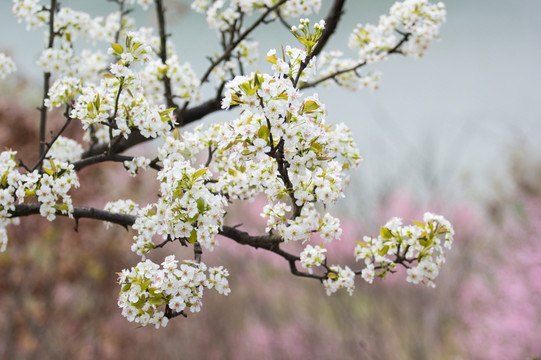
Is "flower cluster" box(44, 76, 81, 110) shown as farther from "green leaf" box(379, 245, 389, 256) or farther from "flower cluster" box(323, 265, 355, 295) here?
"green leaf" box(379, 245, 389, 256)

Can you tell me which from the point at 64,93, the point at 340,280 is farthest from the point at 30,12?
the point at 340,280

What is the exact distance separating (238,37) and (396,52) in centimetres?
127

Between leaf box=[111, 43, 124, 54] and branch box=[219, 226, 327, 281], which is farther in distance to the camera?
branch box=[219, 226, 327, 281]

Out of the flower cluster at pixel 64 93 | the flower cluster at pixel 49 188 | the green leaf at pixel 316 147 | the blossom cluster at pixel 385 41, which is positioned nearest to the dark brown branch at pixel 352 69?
the blossom cluster at pixel 385 41

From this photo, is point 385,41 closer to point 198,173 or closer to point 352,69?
point 352,69

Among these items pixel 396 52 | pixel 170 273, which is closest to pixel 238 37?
pixel 396 52

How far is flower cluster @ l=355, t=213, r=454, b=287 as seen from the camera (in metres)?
2.76

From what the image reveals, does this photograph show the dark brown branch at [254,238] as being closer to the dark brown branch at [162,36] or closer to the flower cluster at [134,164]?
the flower cluster at [134,164]

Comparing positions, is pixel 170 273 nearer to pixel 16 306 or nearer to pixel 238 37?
pixel 238 37

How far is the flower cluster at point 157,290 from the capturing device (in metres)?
2.31

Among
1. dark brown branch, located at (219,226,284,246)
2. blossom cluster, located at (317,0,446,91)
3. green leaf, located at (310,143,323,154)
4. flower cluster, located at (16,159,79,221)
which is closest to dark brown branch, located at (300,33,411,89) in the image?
blossom cluster, located at (317,0,446,91)

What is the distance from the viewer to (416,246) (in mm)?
2779

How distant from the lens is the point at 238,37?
3980 mm

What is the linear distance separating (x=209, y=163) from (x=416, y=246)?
4.32 ft
